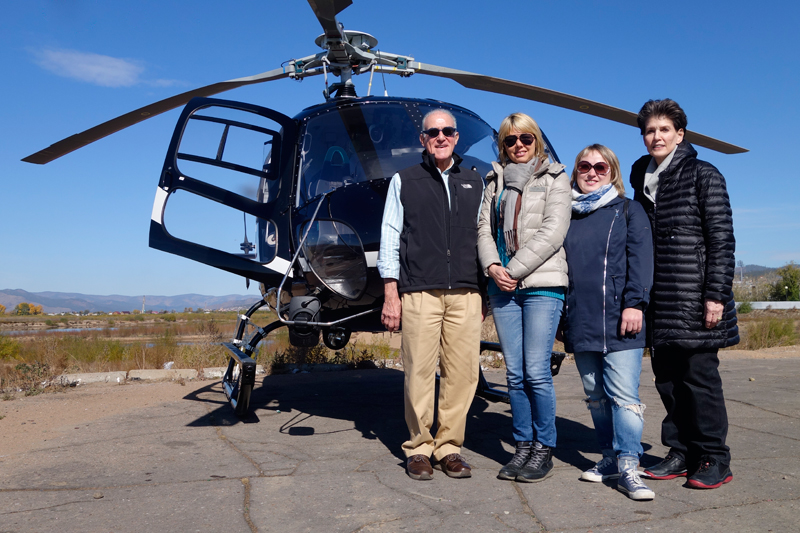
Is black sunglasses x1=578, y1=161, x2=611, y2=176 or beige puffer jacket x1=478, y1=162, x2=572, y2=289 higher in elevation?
black sunglasses x1=578, y1=161, x2=611, y2=176

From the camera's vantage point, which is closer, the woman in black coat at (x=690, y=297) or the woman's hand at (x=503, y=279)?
the woman in black coat at (x=690, y=297)

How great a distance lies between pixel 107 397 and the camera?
602 centimetres

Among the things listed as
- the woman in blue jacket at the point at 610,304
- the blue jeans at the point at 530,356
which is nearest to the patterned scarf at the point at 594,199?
the woman in blue jacket at the point at 610,304

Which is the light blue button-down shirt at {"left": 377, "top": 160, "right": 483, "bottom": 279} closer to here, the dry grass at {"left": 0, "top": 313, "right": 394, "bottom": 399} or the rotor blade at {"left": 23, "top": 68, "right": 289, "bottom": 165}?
the rotor blade at {"left": 23, "top": 68, "right": 289, "bottom": 165}

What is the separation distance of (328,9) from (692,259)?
11.0 ft

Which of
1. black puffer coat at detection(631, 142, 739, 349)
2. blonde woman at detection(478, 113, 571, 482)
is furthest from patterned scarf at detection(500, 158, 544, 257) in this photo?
black puffer coat at detection(631, 142, 739, 349)

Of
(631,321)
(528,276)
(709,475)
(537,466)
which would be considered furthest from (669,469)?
(528,276)

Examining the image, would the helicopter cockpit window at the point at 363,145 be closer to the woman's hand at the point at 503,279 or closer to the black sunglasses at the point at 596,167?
the black sunglasses at the point at 596,167

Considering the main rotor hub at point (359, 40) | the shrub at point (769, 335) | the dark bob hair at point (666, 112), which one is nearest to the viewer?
the dark bob hair at point (666, 112)

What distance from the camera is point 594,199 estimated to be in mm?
3268

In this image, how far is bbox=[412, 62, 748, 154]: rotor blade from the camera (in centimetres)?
561

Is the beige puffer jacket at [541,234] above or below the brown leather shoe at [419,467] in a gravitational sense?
above

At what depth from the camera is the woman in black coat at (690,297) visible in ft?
9.98

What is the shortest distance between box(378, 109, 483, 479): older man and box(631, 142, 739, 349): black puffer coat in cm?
100
